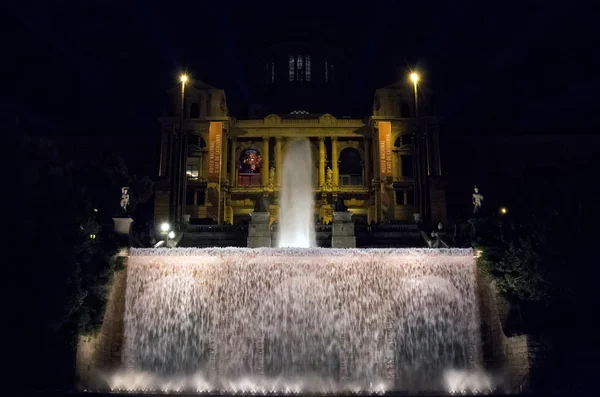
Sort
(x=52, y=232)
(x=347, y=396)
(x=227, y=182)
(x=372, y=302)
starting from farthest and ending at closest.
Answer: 1. (x=227, y=182)
2. (x=372, y=302)
3. (x=52, y=232)
4. (x=347, y=396)

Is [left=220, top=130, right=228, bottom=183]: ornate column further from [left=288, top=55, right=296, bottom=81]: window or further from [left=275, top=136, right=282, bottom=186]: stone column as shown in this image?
[left=288, top=55, right=296, bottom=81]: window

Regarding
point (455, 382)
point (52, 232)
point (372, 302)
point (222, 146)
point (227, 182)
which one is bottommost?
point (455, 382)

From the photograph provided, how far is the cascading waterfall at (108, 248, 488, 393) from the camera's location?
21547 millimetres

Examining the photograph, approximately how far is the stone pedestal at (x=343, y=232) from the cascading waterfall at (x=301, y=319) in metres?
4.92

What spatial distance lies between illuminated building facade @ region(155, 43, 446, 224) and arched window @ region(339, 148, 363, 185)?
0.09 metres

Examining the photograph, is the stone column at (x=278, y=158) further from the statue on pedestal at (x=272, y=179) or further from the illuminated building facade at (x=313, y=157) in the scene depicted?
the statue on pedestal at (x=272, y=179)

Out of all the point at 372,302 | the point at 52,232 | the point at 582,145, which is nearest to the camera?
the point at 52,232

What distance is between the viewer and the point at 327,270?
23078mm

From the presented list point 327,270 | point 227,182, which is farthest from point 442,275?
point 227,182

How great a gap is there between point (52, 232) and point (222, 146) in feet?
114

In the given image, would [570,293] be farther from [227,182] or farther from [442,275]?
[227,182]

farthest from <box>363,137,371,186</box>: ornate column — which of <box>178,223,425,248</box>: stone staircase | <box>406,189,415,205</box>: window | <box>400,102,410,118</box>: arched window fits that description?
<box>178,223,425,248</box>: stone staircase

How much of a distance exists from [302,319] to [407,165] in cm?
3459

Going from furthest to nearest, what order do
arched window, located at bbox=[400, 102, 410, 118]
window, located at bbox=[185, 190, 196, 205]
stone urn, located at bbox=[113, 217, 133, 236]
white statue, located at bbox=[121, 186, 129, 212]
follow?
arched window, located at bbox=[400, 102, 410, 118]
window, located at bbox=[185, 190, 196, 205]
white statue, located at bbox=[121, 186, 129, 212]
stone urn, located at bbox=[113, 217, 133, 236]
